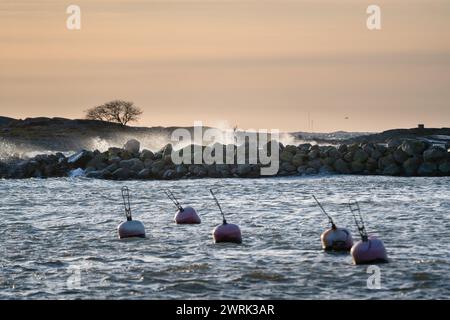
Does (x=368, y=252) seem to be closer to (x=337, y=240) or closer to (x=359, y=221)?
(x=337, y=240)

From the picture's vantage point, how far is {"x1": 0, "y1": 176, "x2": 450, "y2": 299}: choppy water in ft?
77.7

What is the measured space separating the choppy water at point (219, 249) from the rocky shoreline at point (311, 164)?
508 inches

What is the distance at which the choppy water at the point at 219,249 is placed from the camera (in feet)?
77.7

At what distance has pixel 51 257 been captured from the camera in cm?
2878

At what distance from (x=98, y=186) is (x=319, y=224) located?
25.9 m

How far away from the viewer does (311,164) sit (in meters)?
66.1

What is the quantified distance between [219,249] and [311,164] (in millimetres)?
37091

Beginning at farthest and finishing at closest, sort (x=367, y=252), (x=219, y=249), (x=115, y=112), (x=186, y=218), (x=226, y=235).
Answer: (x=115, y=112)
(x=186, y=218)
(x=226, y=235)
(x=219, y=249)
(x=367, y=252)

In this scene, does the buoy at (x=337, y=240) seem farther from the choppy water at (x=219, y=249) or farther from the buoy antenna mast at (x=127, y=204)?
the buoy antenna mast at (x=127, y=204)

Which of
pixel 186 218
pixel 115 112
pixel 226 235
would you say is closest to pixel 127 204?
pixel 186 218

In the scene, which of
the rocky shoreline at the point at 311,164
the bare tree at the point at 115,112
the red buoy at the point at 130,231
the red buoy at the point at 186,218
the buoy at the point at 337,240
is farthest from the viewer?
the bare tree at the point at 115,112

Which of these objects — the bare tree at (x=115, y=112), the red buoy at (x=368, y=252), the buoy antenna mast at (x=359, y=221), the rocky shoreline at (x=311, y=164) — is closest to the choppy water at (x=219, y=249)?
the red buoy at (x=368, y=252)

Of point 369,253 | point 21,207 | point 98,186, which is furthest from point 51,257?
point 98,186

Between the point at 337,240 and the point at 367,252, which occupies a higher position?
the point at 337,240
